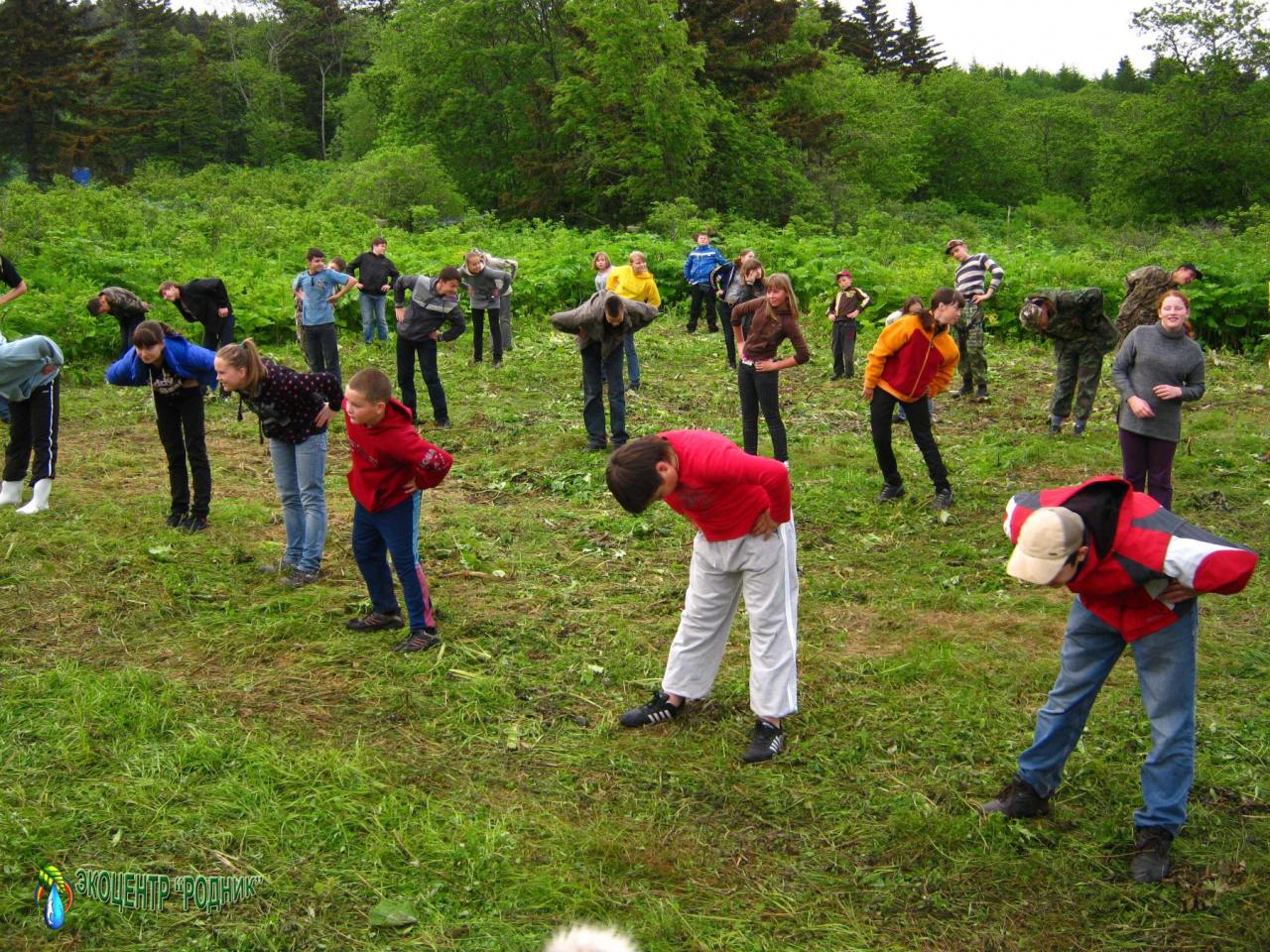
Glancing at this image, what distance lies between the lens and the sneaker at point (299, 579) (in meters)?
6.82

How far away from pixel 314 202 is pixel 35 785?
3002 cm

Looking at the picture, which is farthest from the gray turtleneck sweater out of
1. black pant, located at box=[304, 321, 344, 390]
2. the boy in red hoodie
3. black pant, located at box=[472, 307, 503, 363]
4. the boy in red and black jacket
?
black pant, located at box=[304, 321, 344, 390]

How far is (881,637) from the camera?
6328mm

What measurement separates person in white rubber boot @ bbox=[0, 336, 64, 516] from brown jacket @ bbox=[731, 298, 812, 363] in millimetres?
5533

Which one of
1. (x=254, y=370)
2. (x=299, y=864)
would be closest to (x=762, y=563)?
(x=299, y=864)

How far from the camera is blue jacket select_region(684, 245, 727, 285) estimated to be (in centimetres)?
1727

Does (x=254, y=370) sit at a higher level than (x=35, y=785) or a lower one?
higher

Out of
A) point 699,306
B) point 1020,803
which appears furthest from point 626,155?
point 1020,803

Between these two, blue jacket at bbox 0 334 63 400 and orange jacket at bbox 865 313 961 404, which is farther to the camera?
orange jacket at bbox 865 313 961 404

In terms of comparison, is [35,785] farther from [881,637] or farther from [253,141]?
[253,141]

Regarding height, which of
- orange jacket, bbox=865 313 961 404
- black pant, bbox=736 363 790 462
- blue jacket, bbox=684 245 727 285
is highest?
blue jacket, bbox=684 245 727 285

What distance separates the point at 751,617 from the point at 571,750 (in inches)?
42.8

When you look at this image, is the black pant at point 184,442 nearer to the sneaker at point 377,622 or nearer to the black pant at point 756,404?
the sneaker at point 377,622

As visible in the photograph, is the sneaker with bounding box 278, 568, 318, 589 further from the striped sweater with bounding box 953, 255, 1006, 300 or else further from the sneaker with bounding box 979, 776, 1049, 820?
the striped sweater with bounding box 953, 255, 1006, 300
